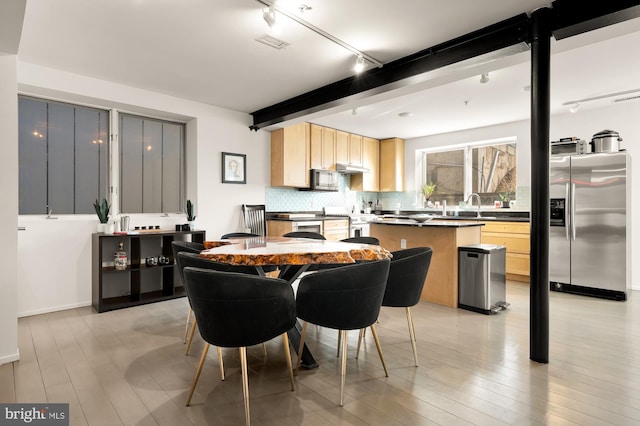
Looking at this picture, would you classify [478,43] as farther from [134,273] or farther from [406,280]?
[134,273]

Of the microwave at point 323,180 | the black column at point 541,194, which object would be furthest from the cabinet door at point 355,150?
the black column at point 541,194

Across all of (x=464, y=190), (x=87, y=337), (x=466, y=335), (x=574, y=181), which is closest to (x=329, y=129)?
(x=464, y=190)

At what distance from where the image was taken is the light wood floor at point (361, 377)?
72.3 inches

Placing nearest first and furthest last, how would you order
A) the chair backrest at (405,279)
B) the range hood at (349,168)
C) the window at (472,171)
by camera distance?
the chair backrest at (405,279) → the window at (472,171) → the range hood at (349,168)

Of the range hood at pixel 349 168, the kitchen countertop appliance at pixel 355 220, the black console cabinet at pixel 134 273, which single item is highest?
the range hood at pixel 349 168

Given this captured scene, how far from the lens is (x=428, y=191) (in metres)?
7.09

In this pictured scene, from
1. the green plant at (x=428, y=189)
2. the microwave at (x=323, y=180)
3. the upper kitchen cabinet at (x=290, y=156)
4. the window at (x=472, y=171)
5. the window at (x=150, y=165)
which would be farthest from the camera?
the green plant at (x=428, y=189)

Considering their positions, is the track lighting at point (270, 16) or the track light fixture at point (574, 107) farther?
the track light fixture at point (574, 107)

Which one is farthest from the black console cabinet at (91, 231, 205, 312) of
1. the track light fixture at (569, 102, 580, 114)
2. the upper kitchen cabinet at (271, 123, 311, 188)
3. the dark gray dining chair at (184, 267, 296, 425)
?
the track light fixture at (569, 102, 580, 114)

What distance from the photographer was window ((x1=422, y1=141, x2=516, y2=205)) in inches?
245

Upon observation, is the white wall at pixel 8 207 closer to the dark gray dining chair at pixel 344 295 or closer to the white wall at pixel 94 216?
the white wall at pixel 94 216

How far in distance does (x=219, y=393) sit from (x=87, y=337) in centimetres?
173

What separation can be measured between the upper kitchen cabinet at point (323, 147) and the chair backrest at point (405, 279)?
3841 mm

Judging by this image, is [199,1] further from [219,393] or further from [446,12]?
[219,393]
